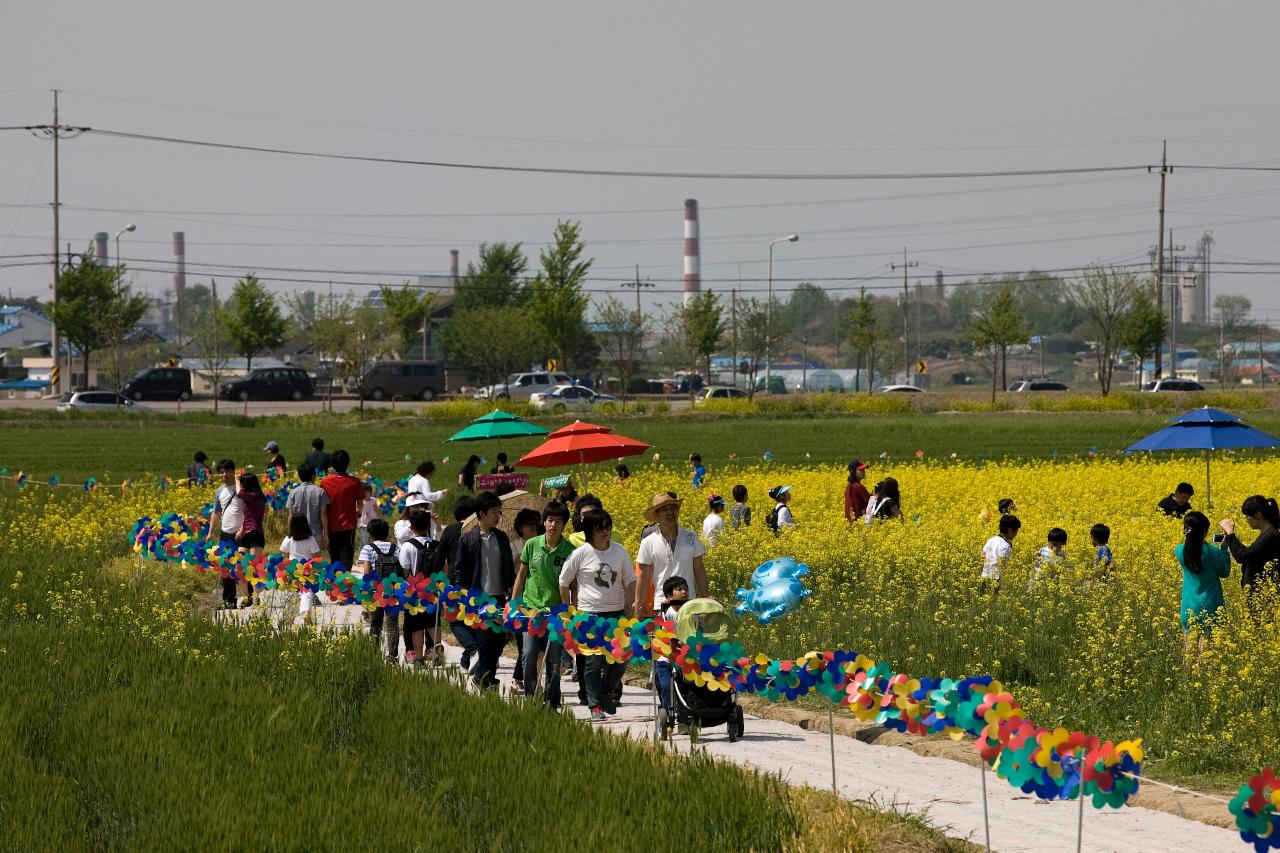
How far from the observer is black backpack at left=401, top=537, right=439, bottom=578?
13828 mm

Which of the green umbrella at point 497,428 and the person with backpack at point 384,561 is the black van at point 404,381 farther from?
the person with backpack at point 384,561

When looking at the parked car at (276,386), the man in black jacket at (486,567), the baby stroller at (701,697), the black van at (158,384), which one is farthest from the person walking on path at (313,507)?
the black van at (158,384)

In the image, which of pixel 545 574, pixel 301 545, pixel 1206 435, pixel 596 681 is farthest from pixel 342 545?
pixel 1206 435

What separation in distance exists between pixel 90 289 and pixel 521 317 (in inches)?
1013

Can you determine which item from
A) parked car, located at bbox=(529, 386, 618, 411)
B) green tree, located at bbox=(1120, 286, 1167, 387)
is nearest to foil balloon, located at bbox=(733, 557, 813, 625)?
parked car, located at bbox=(529, 386, 618, 411)

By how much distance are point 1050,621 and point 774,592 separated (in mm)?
2918

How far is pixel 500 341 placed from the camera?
86188 mm

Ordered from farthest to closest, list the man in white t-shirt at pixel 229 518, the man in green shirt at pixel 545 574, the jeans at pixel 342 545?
1. the man in white t-shirt at pixel 229 518
2. the jeans at pixel 342 545
3. the man in green shirt at pixel 545 574

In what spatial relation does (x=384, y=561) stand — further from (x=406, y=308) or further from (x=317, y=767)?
(x=406, y=308)

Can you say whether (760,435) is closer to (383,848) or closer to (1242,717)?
(1242,717)

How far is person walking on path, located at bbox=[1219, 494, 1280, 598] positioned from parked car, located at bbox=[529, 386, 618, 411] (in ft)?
158

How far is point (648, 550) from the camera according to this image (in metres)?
11.9

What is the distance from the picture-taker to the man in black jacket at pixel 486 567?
1263 centimetres

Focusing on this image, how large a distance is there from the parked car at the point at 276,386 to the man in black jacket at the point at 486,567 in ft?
207
